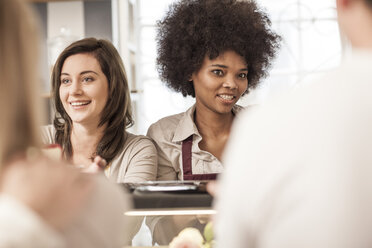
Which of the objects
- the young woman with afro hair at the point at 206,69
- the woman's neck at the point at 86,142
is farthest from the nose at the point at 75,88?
the young woman with afro hair at the point at 206,69

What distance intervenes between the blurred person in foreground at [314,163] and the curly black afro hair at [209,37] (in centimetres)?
146

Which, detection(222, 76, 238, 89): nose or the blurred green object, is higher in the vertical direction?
detection(222, 76, 238, 89): nose

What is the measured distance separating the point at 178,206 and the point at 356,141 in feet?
1.91

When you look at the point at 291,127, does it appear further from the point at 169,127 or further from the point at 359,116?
the point at 169,127

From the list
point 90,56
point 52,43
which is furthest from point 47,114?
point 90,56

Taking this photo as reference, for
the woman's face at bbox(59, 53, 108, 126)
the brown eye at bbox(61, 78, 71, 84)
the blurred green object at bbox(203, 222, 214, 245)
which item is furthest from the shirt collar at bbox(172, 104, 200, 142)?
the blurred green object at bbox(203, 222, 214, 245)

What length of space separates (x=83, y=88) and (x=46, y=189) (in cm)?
139

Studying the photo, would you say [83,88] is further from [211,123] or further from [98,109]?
[211,123]

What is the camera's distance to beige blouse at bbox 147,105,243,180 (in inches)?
79.9

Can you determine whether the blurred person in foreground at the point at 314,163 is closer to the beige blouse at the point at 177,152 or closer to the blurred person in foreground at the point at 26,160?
the blurred person in foreground at the point at 26,160

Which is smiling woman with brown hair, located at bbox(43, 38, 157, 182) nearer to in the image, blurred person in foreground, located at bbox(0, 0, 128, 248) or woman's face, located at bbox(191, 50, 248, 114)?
woman's face, located at bbox(191, 50, 248, 114)

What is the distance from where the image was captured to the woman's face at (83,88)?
78.3 inches

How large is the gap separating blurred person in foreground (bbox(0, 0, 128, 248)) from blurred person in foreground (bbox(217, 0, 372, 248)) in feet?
0.73

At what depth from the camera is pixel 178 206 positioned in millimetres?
1147
